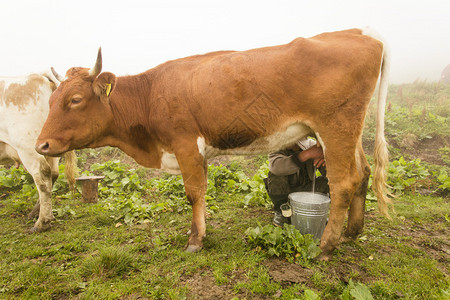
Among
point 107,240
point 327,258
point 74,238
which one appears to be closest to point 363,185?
point 327,258

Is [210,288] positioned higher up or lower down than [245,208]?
higher up

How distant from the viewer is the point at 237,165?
25.1 ft

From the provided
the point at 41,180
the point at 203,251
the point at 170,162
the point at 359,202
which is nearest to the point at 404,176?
the point at 359,202

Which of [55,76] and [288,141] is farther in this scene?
[55,76]

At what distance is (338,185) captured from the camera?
3156 millimetres

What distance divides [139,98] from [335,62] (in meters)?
2.55

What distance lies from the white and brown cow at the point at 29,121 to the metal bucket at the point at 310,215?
3.94 metres

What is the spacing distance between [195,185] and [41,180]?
108 inches

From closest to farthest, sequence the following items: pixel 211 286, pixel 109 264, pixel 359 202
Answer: pixel 211 286 → pixel 109 264 → pixel 359 202

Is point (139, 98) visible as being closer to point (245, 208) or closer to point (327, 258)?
point (245, 208)

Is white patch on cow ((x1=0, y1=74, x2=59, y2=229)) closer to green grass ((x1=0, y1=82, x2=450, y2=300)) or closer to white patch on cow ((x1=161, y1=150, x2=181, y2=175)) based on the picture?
green grass ((x1=0, y1=82, x2=450, y2=300))

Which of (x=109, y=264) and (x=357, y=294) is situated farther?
(x=109, y=264)

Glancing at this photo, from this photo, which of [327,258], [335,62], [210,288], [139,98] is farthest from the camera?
[139,98]

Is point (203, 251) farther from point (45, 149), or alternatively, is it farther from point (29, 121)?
point (29, 121)
